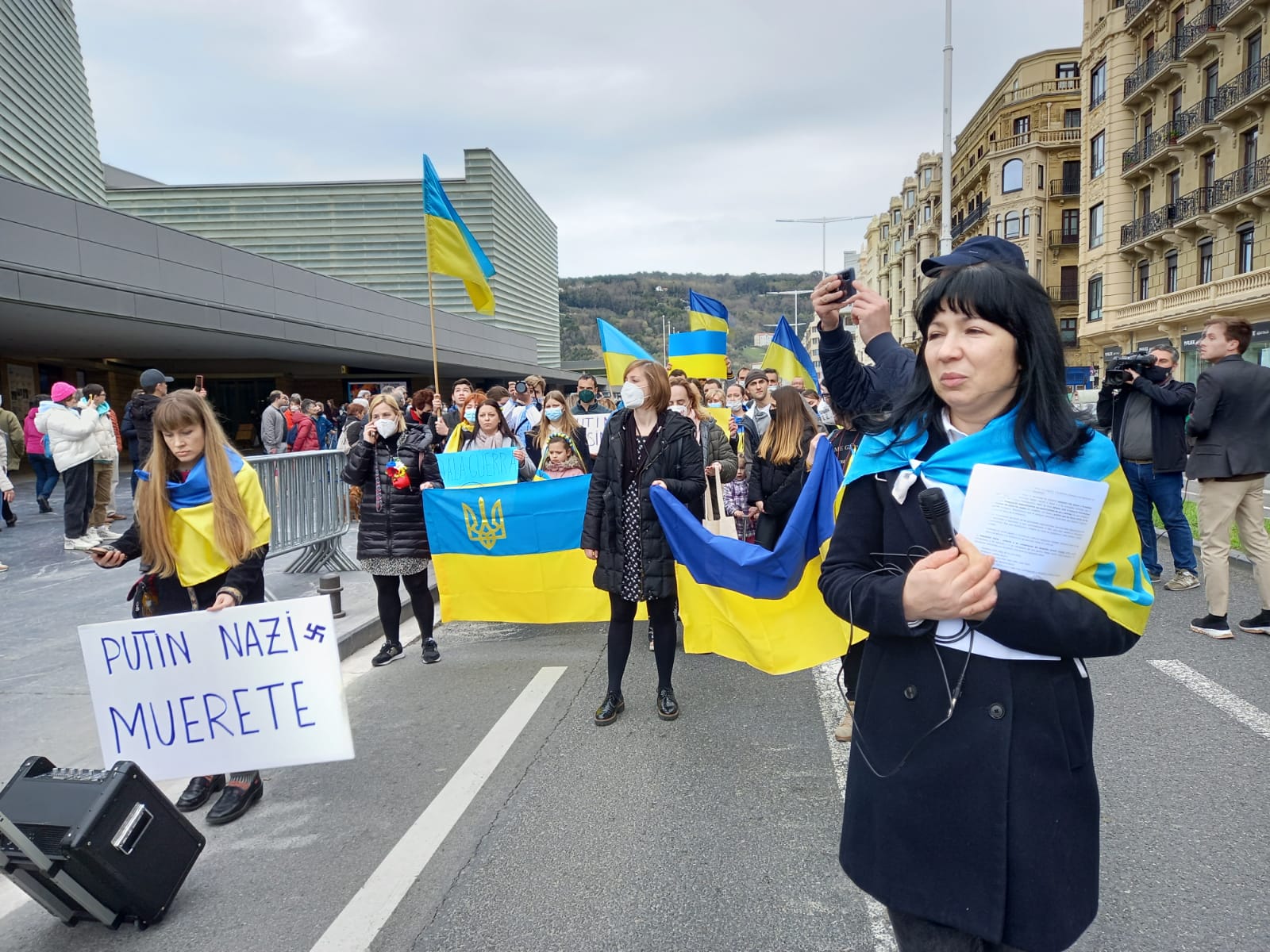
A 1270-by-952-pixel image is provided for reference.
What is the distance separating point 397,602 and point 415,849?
9.71 feet

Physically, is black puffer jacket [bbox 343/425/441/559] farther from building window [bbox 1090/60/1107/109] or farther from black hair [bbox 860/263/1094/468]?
building window [bbox 1090/60/1107/109]

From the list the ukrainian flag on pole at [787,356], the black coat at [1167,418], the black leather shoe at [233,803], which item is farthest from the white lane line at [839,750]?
the ukrainian flag on pole at [787,356]

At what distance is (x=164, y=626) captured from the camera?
3465 mm

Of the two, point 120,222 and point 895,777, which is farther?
point 120,222

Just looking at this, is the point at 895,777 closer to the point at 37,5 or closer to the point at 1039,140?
the point at 37,5

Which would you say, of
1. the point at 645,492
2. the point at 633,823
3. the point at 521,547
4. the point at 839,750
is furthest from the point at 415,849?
the point at 521,547

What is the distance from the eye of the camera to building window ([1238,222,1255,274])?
94.0 feet

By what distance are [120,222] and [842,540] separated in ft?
57.5

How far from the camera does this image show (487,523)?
6422mm

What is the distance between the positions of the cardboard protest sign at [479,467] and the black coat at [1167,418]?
16.9 feet

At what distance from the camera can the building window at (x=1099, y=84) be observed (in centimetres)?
3716

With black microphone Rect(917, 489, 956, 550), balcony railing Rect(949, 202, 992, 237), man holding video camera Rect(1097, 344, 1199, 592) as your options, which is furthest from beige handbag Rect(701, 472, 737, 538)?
balcony railing Rect(949, 202, 992, 237)

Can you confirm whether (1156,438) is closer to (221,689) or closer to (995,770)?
(995,770)

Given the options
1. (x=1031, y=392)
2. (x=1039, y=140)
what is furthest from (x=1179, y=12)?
(x=1031, y=392)
